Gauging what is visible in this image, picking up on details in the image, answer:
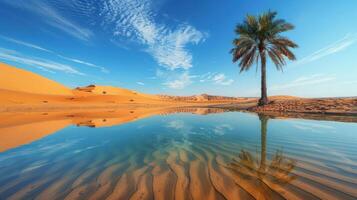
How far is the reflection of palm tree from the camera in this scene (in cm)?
292

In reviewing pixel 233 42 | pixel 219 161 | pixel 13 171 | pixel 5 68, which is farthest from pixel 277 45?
pixel 5 68

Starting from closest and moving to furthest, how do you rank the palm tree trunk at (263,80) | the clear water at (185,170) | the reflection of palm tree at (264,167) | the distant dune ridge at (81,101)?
the clear water at (185,170) < the reflection of palm tree at (264,167) < the distant dune ridge at (81,101) < the palm tree trunk at (263,80)

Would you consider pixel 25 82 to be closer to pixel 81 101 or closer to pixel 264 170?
pixel 81 101

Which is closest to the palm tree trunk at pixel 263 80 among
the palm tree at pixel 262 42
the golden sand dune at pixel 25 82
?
the palm tree at pixel 262 42

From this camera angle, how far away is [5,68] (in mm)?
47438

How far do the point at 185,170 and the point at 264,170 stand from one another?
1.47 meters

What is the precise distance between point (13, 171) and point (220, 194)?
162 inches

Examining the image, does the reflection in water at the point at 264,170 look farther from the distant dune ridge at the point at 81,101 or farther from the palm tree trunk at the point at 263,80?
the palm tree trunk at the point at 263,80

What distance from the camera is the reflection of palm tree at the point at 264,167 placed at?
2.92 meters

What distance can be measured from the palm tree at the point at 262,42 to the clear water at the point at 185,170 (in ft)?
48.7

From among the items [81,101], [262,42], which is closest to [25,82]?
[81,101]

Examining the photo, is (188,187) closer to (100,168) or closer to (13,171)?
(100,168)

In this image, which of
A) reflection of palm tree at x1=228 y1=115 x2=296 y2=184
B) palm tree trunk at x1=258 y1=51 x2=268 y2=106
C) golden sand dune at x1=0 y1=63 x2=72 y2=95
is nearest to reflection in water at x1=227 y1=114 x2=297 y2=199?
reflection of palm tree at x1=228 y1=115 x2=296 y2=184

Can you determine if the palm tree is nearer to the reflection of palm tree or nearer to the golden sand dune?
the reflection of palm tree
